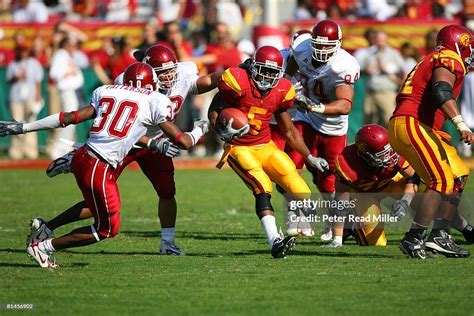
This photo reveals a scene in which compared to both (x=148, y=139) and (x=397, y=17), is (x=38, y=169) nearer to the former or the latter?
(x=397, y=17)

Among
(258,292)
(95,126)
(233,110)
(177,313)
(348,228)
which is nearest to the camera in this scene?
(177,313)

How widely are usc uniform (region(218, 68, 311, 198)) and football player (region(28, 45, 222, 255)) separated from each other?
0.48 meters

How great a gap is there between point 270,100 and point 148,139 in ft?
3.63

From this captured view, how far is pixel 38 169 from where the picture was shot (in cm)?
1638

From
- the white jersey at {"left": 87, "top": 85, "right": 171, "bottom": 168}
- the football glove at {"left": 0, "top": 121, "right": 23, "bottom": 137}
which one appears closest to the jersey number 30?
the white jersey at {"left": 87, "top": 85, "right": 171, "bottom": 168}

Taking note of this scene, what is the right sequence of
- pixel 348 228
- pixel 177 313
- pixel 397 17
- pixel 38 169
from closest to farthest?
1. pixel 177 313
2. pixel 348 228
3. pixel 38 169
4. pixel 397 17

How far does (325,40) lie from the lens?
9000 millimetres

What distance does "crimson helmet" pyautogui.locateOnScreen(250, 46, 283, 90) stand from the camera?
26.1ft

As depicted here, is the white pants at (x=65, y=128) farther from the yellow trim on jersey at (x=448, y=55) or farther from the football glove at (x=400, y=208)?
the yellow trim on jersey at (x=448, y=55)

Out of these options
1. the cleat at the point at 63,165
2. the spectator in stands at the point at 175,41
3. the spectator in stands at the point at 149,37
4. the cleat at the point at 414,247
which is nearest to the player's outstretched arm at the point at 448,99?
the cleat at the point at 414,247

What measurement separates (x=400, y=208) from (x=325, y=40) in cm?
161

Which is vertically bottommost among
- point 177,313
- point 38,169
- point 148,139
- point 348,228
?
point 38,169

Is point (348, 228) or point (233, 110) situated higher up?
point (233, 110)

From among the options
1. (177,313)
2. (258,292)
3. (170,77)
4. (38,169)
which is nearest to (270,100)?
(170,77)
